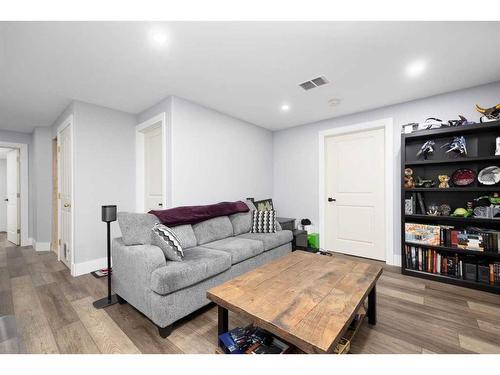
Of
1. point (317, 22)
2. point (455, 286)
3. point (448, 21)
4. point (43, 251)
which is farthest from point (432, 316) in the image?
point (43, 251)

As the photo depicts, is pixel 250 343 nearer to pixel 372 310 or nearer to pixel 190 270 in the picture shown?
pixel 190 270

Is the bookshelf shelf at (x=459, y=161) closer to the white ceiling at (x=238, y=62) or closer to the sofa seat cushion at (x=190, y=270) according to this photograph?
the white ceiling at (x=238, y=62)

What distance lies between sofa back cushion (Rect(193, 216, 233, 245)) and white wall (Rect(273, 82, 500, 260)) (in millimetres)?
1672

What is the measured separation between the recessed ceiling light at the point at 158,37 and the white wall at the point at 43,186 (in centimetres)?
377

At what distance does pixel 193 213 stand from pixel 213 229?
1.14ft

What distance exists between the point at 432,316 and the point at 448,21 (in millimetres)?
2310

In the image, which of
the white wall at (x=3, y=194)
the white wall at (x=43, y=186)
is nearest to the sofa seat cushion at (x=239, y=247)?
the white wall at (x=43, y=186)

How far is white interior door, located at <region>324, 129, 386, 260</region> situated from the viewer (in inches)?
131

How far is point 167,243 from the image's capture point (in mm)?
1915

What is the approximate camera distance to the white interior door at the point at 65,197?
Answer: 2980mm

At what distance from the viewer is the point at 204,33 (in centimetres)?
167

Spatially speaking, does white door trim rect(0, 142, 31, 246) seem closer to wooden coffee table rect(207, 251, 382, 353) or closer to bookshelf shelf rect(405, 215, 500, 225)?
wooden coffee table rect(207, 251, 382, 353)

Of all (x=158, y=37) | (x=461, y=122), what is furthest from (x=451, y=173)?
(x=158, y=37)
